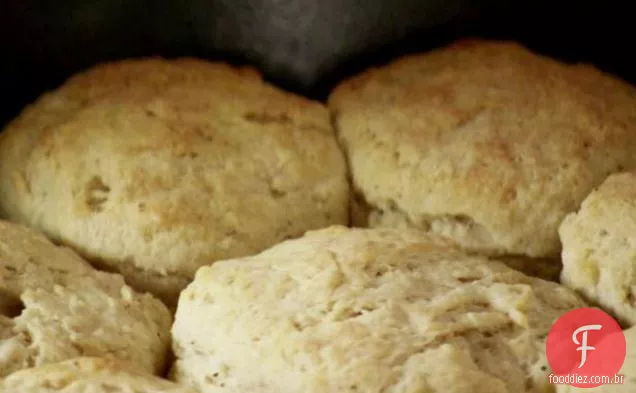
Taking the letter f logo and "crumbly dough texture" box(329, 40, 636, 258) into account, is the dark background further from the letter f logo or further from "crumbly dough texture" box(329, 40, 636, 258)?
the letter f logo

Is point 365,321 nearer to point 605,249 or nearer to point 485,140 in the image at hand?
point 605,249

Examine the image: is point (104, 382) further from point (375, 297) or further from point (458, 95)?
point (458, 95)

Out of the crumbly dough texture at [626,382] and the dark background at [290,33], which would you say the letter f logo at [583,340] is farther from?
the dark background at [290,33]

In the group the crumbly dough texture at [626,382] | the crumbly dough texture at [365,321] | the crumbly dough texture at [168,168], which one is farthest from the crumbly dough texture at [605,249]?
the crumbly dough texture at [168,168]

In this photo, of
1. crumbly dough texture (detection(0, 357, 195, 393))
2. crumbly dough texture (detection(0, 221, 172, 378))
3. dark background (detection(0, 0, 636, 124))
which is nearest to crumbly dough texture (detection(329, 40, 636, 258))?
dark background (detection(0, 0, 636, 124))

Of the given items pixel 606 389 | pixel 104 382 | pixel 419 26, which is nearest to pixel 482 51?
pixel 419 26
